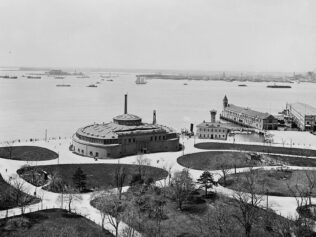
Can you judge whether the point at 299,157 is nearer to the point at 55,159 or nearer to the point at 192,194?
the point at 192,194

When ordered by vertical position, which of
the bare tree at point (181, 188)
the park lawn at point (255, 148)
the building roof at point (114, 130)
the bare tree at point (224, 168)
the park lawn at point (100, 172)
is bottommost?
the park lawn at point (255, 148)

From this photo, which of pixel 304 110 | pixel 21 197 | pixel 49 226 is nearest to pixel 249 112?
pixel 304 110

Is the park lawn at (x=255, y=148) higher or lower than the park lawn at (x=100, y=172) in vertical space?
lower

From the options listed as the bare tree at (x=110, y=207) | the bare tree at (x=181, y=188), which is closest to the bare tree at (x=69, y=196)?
the bare tree at (x=110, y=207)

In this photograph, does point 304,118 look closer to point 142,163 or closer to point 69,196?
point 142,163

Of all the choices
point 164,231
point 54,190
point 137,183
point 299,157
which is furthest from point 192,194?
point 299,157

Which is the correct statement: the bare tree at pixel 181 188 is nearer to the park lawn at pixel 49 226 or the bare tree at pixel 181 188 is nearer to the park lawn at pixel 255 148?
the park lawn at pixel 49 226

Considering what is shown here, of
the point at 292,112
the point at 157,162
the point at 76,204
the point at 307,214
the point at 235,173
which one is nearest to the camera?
the point at 307,214
